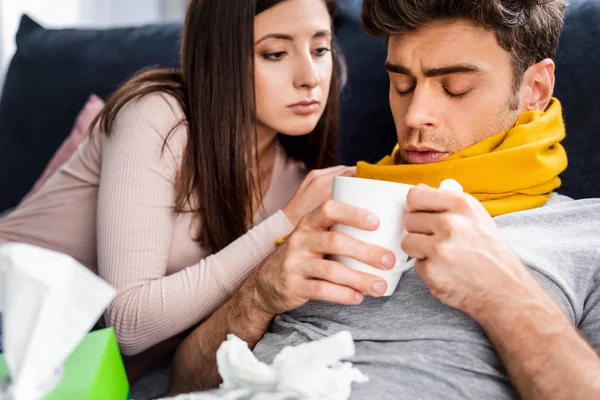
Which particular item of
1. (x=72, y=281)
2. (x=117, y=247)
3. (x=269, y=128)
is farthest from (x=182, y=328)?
(x=72, y=281)

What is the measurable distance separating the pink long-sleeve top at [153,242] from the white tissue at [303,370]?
Answer: 404 millimetres

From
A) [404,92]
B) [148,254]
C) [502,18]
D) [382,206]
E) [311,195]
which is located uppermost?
[502,18]

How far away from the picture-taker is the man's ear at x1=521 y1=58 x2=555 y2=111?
1.21 m

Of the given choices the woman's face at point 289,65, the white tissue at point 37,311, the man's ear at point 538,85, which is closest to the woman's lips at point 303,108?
the woman's face at point 289,65

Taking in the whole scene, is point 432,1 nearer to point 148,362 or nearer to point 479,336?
point 479,336

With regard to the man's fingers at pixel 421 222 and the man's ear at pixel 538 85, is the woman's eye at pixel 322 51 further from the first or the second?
the man's fingers at pixel 421 222

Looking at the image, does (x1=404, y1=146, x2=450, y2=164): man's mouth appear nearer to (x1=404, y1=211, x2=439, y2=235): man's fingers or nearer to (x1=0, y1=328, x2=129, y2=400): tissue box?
(x1=404, y1=211, x2=439, y2=235): man's fingers

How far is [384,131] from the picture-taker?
168cm

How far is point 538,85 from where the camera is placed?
124cm

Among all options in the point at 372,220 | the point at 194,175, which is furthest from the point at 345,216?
the point at 194,175

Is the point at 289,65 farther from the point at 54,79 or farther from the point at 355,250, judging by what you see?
the point at 54,79

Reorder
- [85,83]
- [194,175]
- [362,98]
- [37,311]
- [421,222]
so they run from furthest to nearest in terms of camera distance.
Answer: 1. [85,83]
2. [362,98]
3. [194,175]
4. [421,222]
5. [37,311]

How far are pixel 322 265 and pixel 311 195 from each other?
0.40m

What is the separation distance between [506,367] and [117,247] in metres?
0.75
